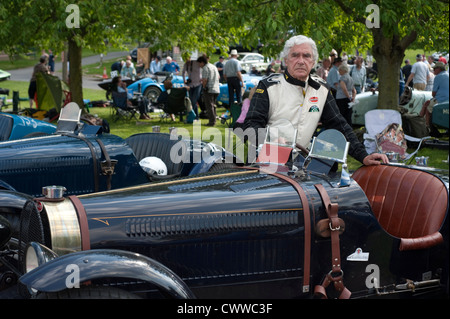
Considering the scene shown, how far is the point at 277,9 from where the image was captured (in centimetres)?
876

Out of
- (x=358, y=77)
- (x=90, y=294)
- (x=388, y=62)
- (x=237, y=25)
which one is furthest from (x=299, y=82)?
(x=358, y=77)

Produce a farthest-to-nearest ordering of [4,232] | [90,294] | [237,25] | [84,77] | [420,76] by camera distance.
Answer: [84,77]
[420,76]
[237,25]
[4,232]
[90,294]

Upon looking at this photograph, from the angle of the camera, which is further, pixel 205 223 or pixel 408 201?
pixel 408 201

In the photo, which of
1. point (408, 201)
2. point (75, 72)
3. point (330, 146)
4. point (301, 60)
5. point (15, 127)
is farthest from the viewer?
point (75, 72)

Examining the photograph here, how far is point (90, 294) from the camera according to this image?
312cm

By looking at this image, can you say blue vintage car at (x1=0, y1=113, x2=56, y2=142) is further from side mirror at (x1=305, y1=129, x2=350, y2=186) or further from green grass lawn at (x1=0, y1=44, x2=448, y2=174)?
side mirror at (x1=305, y1=129, x2=350, y2=186)

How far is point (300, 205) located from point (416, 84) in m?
14.7

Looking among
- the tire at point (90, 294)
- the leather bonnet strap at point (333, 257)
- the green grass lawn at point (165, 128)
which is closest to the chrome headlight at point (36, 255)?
the tire at point (90, 294)

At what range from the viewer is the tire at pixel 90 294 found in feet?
10.1

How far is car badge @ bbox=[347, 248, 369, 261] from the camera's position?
3.67 metres

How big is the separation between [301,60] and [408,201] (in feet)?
4.09

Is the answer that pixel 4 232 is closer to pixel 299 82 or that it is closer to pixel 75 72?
pixel 299 82

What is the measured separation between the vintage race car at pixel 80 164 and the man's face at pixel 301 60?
5.68 ft
